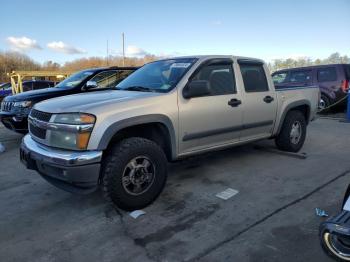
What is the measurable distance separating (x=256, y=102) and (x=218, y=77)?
79 centimetres

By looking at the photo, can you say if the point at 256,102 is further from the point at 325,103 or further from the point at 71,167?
the point at 325,103

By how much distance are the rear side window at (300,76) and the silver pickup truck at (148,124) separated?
712 cm

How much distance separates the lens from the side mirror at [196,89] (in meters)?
3.96

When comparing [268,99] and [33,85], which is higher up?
[33,85]

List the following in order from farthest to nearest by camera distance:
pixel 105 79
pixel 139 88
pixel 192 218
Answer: pixel 105 79, pixel 139 88, pixel 192 218

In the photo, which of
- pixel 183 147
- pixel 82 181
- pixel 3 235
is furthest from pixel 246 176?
pixel 3 235

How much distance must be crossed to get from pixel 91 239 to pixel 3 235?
89cm

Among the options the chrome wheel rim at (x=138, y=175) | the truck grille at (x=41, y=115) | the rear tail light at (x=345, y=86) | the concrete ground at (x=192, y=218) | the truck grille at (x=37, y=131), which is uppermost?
the rear tail light at (x=345, y=86)

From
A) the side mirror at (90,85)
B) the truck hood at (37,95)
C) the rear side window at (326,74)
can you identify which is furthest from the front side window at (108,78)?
the rear side window at (326,74)

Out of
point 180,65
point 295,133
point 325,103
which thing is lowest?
point 295,133

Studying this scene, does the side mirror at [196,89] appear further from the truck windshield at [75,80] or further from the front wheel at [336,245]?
the truck windshield at [75,80]

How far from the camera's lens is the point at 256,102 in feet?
16.1

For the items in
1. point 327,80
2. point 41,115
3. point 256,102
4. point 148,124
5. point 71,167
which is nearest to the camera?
point 71,167

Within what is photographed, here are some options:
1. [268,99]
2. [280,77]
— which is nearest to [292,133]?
[268,99]
